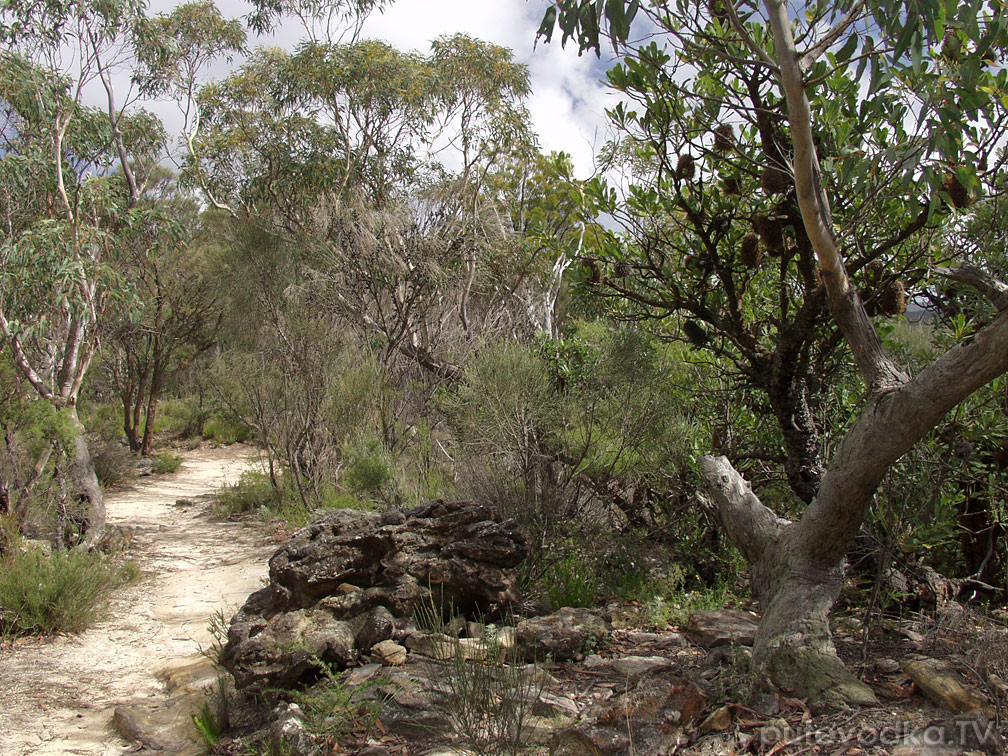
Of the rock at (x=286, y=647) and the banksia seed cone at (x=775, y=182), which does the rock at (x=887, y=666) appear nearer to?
the banksia seed cone at (x=775, y=182)

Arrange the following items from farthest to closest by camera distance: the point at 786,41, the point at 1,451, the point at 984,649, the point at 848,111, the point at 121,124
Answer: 1. the point at 121,124
2. the point at 1,451
3. the point at 848,111
4. the point at 984,649
5. the point at 786,41

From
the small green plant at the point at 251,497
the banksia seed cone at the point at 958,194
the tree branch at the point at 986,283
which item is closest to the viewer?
the tree branch at the point at 986,283

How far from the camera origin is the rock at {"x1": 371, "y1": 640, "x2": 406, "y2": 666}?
3.72 m

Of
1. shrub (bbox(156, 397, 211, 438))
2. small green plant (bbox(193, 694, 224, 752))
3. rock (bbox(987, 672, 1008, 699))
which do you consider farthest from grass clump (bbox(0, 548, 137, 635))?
shrub (bbox(156, 397, 211, 438))

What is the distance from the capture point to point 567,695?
314 centimetres

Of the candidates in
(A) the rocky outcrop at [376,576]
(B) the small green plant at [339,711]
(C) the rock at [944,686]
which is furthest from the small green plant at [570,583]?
(C) the rock at [944,686]

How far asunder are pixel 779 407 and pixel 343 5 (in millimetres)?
12793

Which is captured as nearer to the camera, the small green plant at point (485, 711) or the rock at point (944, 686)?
the small green plant at point (485, 711)

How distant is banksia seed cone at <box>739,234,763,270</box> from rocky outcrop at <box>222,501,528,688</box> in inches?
79.7

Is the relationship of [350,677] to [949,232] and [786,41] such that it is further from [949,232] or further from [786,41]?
[949,232]

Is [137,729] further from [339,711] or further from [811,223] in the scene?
[811,223]

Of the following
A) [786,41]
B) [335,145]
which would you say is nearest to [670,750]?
[786,41]

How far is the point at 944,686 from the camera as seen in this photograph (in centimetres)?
252

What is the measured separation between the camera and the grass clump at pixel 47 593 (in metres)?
5.15
